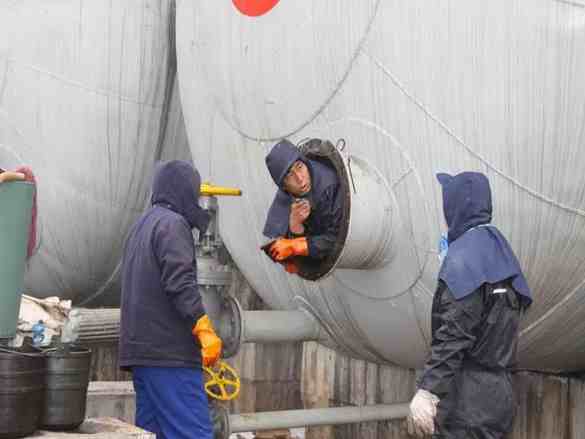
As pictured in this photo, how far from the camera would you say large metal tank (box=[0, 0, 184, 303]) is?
235 inches

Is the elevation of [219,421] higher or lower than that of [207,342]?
lower

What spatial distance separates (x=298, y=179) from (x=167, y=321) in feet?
2.60

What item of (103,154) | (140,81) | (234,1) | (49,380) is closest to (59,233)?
(103,154)

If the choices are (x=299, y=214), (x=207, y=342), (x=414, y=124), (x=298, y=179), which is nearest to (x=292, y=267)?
(x=299, y=214)

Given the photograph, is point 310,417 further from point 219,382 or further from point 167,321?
point 167,321

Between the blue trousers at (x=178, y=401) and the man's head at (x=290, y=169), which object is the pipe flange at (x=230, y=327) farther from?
the man's head at (x=290, y=169)

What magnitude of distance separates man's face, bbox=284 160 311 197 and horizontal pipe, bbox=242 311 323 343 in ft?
2.92

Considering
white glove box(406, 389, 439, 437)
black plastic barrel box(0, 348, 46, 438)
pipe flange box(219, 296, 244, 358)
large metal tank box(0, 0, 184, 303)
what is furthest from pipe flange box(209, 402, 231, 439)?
large metal tank box(0, 0, 184, 303)

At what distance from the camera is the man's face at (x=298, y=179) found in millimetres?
3799

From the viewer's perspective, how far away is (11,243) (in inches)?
134

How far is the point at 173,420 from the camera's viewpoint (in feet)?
12.3

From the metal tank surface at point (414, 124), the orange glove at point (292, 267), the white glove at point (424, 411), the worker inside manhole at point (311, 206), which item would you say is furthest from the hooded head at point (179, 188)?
the white glove at point (424, 411)

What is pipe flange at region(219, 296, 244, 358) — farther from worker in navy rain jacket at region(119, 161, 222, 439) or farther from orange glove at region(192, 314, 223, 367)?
orange glove at region(192, 314, 223, 367)

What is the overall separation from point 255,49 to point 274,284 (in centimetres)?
130
